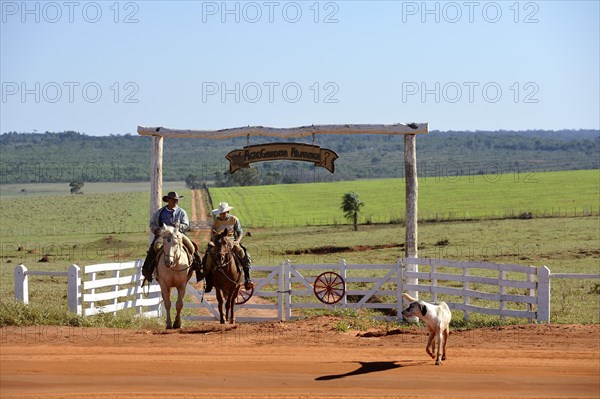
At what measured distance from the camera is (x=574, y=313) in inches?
948

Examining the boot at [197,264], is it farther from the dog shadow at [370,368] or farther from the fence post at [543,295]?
the fence post at [543,295]

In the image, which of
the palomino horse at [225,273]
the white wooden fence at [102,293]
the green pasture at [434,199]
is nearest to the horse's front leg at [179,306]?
the palomino horse at [225,273]

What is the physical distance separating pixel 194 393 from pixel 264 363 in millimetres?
1996

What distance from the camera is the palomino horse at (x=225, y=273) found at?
21141 millimetres

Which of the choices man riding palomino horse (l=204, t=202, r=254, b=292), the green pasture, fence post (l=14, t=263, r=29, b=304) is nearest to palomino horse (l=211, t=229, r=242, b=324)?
man riding palomino horse (l=204, t=202, r=254, b=292)

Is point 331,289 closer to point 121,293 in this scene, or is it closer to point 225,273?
point 225,273

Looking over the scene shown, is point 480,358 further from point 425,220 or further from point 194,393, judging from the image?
point 425,220

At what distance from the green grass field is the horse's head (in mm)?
2135

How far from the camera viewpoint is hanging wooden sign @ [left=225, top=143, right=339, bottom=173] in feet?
75.0

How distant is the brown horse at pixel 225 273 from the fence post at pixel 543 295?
609cm

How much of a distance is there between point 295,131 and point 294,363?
842 centimetres

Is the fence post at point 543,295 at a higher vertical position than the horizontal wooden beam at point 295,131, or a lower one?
lower

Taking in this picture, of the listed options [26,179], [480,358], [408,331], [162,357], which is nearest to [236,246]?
[408,331]
